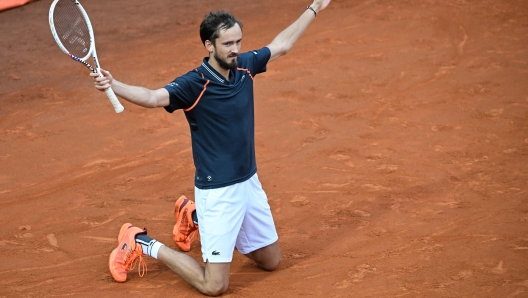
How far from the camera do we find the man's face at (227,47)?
18.7ft

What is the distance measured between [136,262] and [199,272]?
784 millimetres

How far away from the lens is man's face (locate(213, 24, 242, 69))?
570 centimetres

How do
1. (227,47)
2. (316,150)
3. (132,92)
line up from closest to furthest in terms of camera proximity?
(132,92)
(227,47)
(316,150)

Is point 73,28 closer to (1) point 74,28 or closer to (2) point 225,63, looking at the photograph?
(1) point 74,28

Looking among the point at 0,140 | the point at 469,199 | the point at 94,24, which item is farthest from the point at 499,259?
the point at 94,24

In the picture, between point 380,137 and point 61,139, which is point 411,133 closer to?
point 380,137

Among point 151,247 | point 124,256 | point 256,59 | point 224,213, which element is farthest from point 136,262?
point 256,59

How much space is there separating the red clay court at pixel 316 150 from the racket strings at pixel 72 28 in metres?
1.92

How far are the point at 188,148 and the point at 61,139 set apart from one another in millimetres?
1507

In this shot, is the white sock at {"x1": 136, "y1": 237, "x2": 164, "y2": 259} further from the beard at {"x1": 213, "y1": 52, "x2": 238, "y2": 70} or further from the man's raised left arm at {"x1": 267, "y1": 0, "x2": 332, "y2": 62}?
the man's raised left arm at {"x1": 267, "y1": 0, "x2": 332, "y2": 62}

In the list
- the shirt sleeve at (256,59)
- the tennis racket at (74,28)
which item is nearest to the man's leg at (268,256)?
the shirt sleeve at (256,59)

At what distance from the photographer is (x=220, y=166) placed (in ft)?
19.4

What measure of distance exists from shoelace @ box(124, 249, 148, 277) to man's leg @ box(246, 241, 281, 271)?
88 centimetres

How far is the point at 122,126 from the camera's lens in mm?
9250
